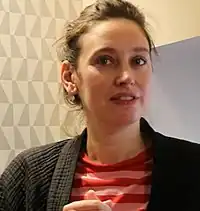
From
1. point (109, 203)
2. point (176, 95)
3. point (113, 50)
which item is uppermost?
point (113, 50)

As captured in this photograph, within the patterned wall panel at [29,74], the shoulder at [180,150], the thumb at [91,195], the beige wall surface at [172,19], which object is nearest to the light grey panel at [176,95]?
the beige wall surface at [172,19]

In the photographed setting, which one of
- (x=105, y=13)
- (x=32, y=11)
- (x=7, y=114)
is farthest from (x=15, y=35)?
(x=105, y=13)

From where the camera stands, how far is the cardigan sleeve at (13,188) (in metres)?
0.91

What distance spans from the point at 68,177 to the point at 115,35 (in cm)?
27

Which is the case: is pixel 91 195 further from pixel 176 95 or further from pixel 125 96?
pixel 176 95

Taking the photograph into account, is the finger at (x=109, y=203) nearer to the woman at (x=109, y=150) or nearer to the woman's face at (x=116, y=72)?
the woman at (x=109, y=150)

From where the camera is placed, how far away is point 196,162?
84 cm

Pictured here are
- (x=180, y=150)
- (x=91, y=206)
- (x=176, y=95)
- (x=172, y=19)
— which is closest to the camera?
(x=91, y=206)

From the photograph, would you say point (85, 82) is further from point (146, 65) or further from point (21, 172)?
point (21, 172)

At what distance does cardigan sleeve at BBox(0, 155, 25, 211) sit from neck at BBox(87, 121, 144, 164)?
0.52 feet

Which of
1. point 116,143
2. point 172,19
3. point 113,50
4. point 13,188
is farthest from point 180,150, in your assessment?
point 172,19

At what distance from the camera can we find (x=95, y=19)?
2.94 feet

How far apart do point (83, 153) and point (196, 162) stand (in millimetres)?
220

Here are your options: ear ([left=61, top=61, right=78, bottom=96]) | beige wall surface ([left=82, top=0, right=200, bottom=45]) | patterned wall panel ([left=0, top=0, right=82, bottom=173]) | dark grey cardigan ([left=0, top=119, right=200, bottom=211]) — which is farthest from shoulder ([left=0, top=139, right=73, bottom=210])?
patterned wall panel ([left=0, top=0, right=82, bottom=173])
